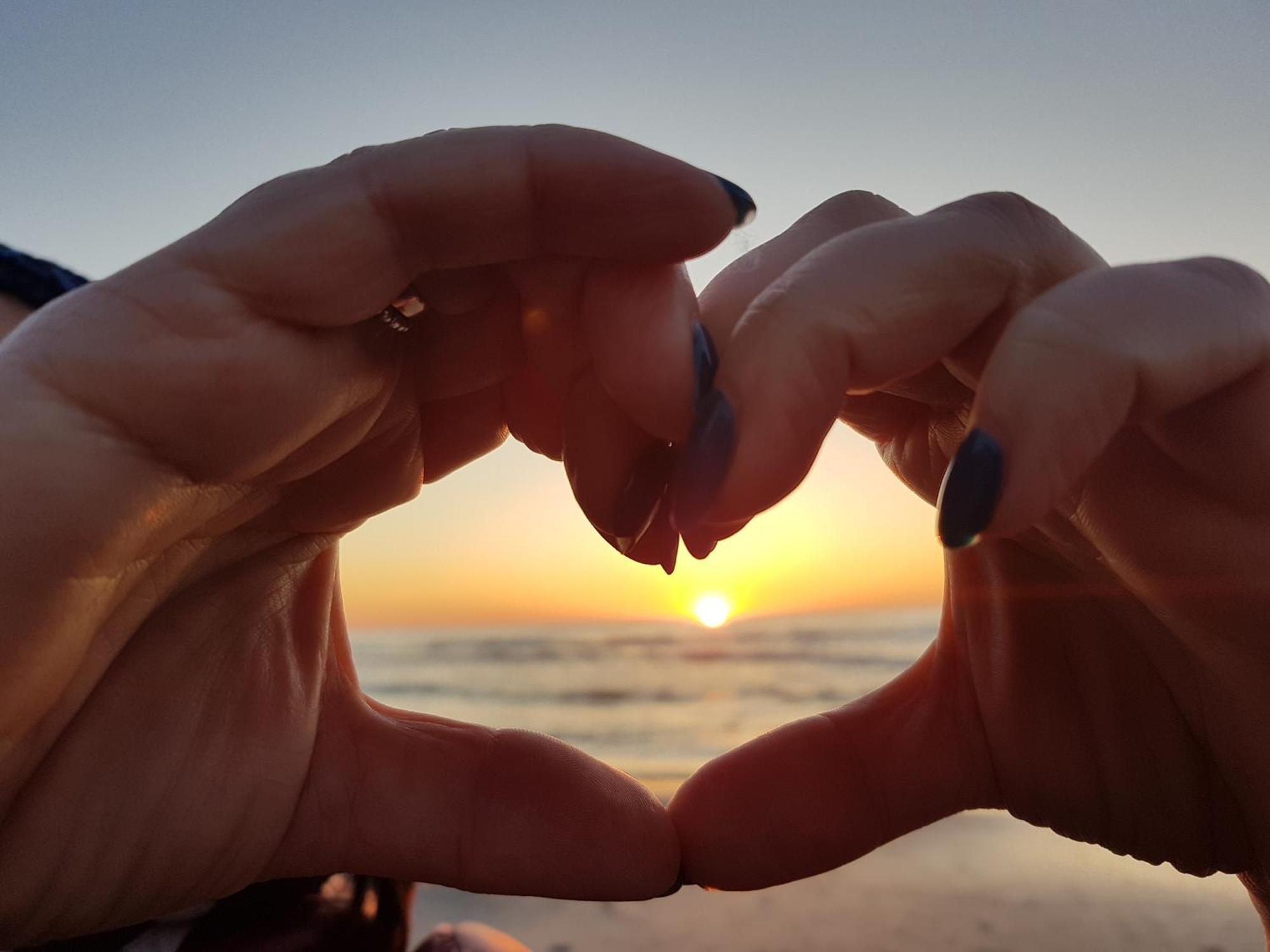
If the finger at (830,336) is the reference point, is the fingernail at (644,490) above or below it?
below

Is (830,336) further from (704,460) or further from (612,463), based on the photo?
(612,463)

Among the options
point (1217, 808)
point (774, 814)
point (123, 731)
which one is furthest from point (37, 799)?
point (1217, 808)

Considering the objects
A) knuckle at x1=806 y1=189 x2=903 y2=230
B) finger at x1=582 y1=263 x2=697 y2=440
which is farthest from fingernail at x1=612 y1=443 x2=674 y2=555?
knuckle at x1=806 y1=189 x2=903 y2=230

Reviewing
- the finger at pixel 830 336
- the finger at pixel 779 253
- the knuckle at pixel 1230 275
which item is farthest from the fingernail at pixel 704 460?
the knuckle at pixel 1230 275

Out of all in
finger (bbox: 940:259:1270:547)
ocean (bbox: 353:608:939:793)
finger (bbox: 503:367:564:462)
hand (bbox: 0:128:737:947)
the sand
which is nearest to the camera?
finger (bbox: 940:259:1270:547)

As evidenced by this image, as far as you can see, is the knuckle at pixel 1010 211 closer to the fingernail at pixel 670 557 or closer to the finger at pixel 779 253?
the finger at pixel 779 253

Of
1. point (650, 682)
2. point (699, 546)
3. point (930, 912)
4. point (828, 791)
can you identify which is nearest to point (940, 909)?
point (930, 912)

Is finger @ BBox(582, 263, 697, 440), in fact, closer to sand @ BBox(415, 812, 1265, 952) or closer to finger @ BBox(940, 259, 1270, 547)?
finger @ BBox(940, 259, 1270, 547)
